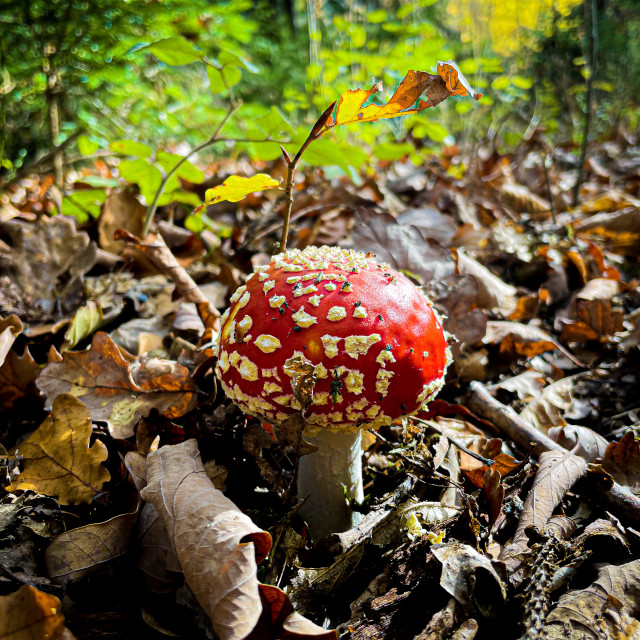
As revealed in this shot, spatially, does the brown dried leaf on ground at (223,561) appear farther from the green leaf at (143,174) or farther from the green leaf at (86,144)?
the green leaf at (86,144)


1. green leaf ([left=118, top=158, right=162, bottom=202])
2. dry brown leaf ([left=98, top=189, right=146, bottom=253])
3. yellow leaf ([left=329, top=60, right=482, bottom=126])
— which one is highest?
yellow leaf ([left=329, top=60, right=482, bottom=126])

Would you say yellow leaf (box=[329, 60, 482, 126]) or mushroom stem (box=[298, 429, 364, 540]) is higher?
yellow leaf (box=[329, 60, 482, 126])

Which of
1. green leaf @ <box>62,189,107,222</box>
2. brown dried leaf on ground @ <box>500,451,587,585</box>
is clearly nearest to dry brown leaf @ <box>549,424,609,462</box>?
brown dried leaf on ground @ <box>500,451,587,585</box>

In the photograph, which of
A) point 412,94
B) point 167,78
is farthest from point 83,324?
point 167,78

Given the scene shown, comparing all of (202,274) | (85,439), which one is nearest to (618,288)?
(202,274)

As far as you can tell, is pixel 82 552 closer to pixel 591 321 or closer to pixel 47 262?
pixel 47 262

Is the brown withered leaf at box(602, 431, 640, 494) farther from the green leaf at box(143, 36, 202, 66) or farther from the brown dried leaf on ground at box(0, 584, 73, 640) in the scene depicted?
the green leaf at box(143, 36, 202, 66)
